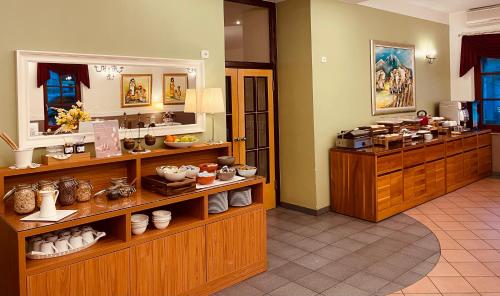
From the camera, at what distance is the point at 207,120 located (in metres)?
4.19

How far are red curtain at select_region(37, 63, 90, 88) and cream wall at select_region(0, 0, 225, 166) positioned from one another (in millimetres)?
124

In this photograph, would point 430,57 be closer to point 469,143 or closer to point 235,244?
point 469,143

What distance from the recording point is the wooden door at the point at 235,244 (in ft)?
10.9

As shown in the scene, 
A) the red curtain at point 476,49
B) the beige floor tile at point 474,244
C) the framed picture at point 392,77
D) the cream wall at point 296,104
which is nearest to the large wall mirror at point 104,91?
the cream wall at point 296,104

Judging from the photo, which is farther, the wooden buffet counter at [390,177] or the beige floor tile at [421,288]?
the wooden buffet counter at [390,177]

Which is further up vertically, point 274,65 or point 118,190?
point 274,65

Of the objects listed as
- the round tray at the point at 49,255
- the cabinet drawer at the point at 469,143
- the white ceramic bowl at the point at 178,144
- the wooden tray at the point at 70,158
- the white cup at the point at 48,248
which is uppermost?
the white ceramic bowl at the point at 178,144

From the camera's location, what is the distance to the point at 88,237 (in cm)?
279

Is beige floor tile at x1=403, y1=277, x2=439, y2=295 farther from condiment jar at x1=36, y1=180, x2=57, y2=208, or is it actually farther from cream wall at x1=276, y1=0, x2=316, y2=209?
condiment jar at x1=36, y1=180, x2=57, y2=208

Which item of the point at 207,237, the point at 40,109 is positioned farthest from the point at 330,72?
the point at 40,109

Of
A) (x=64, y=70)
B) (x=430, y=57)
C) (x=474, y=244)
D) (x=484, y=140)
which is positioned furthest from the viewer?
(x=484, y=140)

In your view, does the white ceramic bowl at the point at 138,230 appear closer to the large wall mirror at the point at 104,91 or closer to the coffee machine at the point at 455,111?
the large wall mirror at the point at 104,91

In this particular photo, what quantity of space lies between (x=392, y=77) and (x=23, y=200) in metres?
5.35

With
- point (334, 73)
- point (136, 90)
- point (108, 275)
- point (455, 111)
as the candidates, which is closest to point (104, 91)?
point (136, 90)
